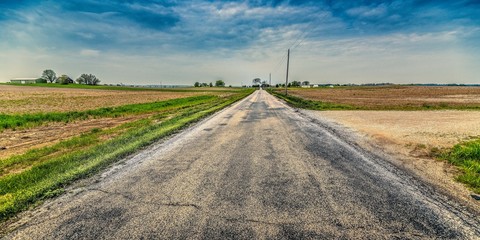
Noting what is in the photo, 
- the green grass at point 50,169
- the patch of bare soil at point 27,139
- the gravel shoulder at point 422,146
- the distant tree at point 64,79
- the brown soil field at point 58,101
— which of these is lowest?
the brown soil field at point 58,101

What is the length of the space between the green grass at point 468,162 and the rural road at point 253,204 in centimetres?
94

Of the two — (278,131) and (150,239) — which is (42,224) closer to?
(150,239)

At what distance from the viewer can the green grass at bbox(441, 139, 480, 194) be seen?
4.63 meters

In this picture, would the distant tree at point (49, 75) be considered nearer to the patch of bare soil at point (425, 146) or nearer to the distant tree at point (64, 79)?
the distant tree at point (64, 79)

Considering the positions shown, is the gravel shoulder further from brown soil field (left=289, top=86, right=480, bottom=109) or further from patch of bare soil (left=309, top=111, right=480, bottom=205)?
brown soil field (left=289, top=86, right=480, bottom=109)

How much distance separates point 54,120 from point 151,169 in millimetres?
14703

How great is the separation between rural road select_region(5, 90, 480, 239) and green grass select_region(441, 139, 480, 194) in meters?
0.94

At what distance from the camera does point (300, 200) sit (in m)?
3.85

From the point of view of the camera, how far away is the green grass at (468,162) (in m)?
4.63

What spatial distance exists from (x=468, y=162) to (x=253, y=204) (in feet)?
18.2

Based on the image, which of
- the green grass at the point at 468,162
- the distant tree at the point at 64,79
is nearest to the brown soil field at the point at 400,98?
the green grass at the point at 468,162

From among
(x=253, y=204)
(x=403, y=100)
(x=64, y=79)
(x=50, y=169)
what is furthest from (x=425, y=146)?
(x=64, y=79)

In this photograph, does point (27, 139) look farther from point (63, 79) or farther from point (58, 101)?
point (63, 79)

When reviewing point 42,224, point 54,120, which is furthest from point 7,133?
point 42,224
